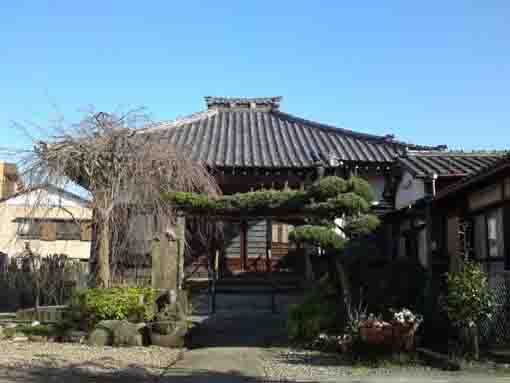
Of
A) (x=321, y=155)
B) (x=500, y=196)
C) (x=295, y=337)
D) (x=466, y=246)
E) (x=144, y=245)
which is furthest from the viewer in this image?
(x=321, y=155)

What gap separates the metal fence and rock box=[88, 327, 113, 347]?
21.7ft

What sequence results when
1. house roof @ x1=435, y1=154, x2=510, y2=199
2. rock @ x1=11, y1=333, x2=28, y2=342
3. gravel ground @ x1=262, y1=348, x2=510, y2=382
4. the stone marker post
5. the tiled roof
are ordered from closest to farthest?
gravel ground @ x1=262, y1=348, x2=510, y2=382
house roof @ x1=435, y1=154, x2=510, y2=199
rock @ x1=11, y1=333, x2=28, y2=342
the stone marker post
the tiled roof

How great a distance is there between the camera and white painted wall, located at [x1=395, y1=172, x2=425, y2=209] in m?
14.2

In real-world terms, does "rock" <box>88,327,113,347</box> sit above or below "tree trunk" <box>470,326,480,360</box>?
below

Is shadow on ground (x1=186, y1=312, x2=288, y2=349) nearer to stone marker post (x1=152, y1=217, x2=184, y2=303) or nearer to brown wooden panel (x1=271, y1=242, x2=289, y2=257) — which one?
stone marker post (x1=152, y1=217, x2=184, y2=303)

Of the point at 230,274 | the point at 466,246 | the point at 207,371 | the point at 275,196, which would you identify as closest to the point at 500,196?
the point at 466,246

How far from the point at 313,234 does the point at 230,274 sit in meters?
8.63

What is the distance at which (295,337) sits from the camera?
1070cm

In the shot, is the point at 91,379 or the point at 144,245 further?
the point at 144,245

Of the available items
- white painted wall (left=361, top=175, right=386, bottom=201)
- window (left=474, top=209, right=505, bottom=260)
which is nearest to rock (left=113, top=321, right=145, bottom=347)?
window (left=474, top=209, right=505, bottom=260)

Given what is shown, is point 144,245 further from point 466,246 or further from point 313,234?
point 466,246

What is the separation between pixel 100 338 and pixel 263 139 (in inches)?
391

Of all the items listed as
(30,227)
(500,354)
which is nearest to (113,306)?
(30,227)

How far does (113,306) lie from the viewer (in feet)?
36.0
